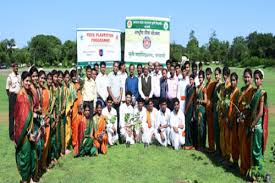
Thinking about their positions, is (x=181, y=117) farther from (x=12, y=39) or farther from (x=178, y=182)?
(x=12, y=39)

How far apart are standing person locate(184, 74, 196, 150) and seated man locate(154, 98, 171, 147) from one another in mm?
513

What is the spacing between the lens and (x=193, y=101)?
10.8 metres

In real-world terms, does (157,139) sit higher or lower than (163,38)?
Answer: lower

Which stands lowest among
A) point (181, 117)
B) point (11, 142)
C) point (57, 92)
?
point (11, 142)

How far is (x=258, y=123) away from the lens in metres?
7.77

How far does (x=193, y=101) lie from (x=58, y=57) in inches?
3187

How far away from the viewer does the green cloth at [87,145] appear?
32.6 ft

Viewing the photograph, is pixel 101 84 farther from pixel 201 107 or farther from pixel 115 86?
pixel 201 107

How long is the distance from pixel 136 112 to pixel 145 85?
76 cm

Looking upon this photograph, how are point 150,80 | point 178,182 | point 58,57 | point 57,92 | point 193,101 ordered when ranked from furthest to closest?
1. point 58,57
2. point 150,80
3. point 193,101
4. point 57,92
5. point 178,182

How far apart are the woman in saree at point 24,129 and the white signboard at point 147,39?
6154 mm

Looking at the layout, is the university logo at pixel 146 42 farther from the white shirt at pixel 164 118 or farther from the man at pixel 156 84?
the white shirt at pixel 164 118

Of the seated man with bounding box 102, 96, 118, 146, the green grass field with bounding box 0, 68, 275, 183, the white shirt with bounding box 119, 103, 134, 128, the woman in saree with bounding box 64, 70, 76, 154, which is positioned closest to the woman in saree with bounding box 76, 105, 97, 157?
the green grass field with bounding box 0, 68, 275, 183

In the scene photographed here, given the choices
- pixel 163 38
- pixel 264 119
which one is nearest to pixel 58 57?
pixel 163 38
